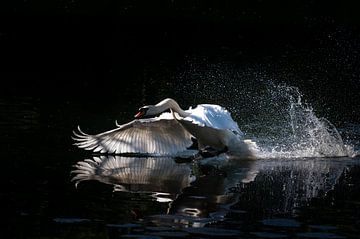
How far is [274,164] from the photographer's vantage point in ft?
50.2

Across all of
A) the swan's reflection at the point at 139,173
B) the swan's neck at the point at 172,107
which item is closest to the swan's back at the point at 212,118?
the swan's neck at the point at 172,107

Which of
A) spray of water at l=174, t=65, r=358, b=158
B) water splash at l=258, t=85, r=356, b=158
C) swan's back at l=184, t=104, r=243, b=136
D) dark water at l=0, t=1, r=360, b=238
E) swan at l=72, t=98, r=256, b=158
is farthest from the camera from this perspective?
spray of water at l=174, t=65, r=358, b=158

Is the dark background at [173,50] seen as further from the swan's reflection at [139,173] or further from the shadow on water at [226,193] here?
the shadow on water at [226,193]

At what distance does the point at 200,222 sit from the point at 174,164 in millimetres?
4427

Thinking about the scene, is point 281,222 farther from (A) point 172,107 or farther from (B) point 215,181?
(A) point 172,107

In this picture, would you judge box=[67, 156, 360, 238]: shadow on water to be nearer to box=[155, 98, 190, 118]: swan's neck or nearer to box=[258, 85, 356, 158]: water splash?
box=[258, 85, 356, 158]: water splash

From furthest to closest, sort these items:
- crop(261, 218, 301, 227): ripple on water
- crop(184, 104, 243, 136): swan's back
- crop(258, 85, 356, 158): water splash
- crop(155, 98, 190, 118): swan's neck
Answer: crop(258, 85, 356, 158): water splash
crop(155, 98, 190, 118): swan's neck
crop(184, 104, 243, 136): swan's back
crop(261, 218, 301, 227): ripple on water

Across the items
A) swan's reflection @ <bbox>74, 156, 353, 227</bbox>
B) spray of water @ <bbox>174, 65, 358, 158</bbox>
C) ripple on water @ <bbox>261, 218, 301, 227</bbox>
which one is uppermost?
spray of water @ <bbox>174, 65, 358, 158</bbox>

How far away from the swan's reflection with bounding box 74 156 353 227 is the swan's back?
69cm

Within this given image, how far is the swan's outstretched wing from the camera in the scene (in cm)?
1547

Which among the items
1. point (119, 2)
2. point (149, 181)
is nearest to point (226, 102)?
point (149, 181)

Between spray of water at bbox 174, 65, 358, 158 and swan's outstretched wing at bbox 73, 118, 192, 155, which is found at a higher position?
spray of water at bbox 174, 65, 358, 158

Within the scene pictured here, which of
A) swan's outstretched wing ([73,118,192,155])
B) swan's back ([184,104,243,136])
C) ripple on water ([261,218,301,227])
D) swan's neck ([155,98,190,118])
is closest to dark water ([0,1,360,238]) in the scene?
ripple on water ([261,218,301,227])

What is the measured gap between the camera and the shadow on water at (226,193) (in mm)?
10562
